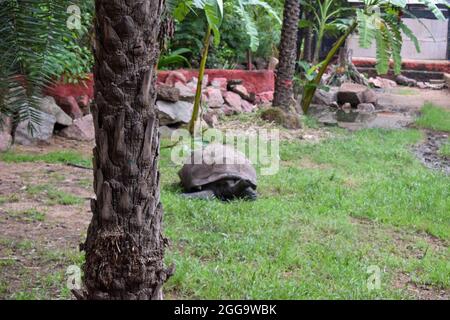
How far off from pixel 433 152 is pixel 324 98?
223 inches

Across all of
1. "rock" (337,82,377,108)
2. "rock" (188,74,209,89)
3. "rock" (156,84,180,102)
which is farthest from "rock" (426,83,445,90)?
"rock" (156,84,180,102)

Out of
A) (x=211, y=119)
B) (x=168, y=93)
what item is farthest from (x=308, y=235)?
(x=211, y=119)

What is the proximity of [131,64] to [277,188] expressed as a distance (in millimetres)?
4005

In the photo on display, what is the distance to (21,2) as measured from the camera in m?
3.18

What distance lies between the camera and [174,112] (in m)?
9.31

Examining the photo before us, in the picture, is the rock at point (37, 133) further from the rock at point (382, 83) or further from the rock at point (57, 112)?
the rock at point (382, 83)

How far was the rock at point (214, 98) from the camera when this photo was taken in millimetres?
10742

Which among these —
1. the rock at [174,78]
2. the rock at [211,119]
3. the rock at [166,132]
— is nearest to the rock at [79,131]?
the rock at [166,132]

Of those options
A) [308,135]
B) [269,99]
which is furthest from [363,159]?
[269,99]

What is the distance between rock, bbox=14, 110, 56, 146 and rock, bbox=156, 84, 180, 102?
174cm

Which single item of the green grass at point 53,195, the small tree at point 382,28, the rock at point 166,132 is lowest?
the green grass at point 53,195

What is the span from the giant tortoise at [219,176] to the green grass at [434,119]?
20.6ft

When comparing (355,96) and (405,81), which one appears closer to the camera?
(355,96)

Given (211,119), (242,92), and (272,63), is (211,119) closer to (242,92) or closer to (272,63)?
(242,92)
